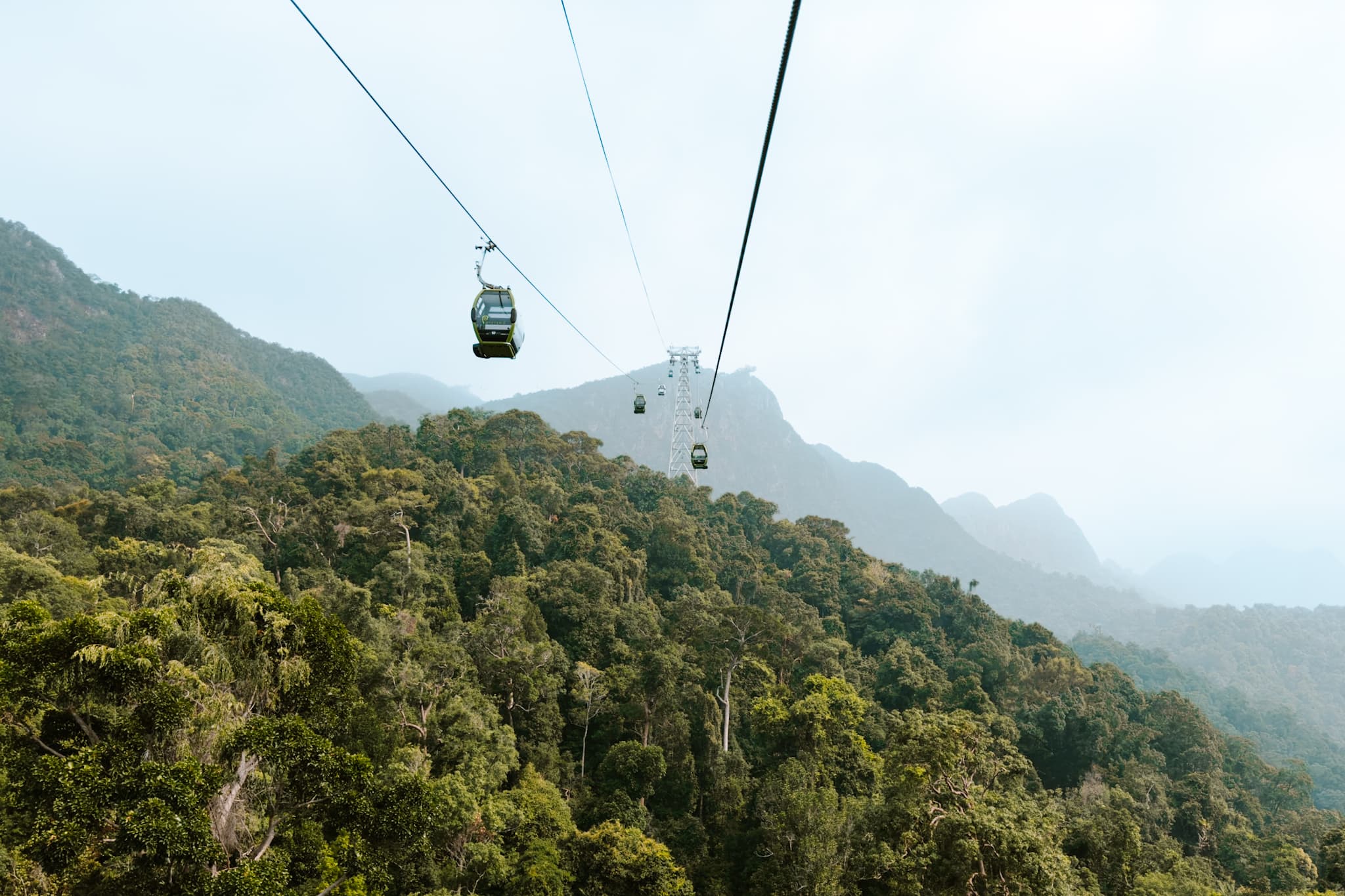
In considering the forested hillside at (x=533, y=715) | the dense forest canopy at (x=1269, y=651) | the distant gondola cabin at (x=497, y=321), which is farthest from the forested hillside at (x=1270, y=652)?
the distant gondola cabin at (x=497, y=321)

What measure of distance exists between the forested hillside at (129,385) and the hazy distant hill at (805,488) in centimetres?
7098

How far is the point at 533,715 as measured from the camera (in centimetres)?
2212

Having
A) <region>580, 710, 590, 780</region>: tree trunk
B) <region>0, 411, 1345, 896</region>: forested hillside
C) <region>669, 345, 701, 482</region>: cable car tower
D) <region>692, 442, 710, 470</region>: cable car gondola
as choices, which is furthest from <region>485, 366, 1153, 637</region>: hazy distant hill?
<region>692, 442, 710, 470</region>: cable car gondola

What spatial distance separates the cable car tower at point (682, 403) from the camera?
1252 inches

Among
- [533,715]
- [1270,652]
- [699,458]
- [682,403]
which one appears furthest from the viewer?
[1270,652]

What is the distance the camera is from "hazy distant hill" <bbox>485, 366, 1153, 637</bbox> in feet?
536

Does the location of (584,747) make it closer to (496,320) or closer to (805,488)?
(496,320)

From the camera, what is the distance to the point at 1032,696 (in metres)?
34.4

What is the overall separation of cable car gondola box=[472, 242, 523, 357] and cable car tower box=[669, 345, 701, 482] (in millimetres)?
18235

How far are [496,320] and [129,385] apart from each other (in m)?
87.9

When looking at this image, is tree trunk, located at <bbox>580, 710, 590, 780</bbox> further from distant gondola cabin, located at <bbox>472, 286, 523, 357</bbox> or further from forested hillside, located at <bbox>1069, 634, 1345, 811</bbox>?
forested hillside, located at <bbox>1069, 634, 1345, 811</bbox>

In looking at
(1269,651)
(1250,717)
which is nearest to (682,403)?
(1250,717)

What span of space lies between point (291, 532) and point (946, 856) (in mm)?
29191

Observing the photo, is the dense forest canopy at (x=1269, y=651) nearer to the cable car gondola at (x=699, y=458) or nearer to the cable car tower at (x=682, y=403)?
the cable car tower at (x=682, y=403)
